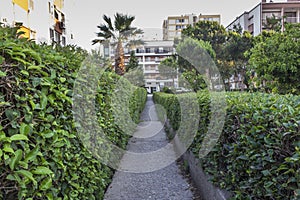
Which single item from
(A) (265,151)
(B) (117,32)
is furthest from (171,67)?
(A) (265,151)

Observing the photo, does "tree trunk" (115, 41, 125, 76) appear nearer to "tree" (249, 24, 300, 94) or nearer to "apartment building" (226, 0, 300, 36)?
"tree" (249, 24, 300, 94)

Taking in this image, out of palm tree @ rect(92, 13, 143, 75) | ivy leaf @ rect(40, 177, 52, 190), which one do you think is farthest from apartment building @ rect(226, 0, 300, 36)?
ivy leaf @ rect(40, 177, 52, 190)

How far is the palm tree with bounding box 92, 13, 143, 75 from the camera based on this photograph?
1758 cm

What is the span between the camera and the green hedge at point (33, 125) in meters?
1.36

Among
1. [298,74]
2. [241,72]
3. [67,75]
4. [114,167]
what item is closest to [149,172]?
[114,167]

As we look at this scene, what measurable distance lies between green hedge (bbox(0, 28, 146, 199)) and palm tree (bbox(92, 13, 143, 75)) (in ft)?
53.1

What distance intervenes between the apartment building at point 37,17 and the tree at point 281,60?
17.5 ft

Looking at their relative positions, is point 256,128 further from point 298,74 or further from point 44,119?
point 298,74

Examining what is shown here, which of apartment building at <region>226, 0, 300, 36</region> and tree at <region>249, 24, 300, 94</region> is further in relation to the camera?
apartment building at <region>226, 0, 300, 36</region>

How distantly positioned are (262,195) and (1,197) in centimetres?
162

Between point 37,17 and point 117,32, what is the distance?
20.0 feet

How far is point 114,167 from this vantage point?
4660 millimetres

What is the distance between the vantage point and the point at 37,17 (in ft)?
43.7

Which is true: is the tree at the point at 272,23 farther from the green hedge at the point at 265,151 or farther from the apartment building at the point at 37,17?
the green hedge at the point at 265,151
